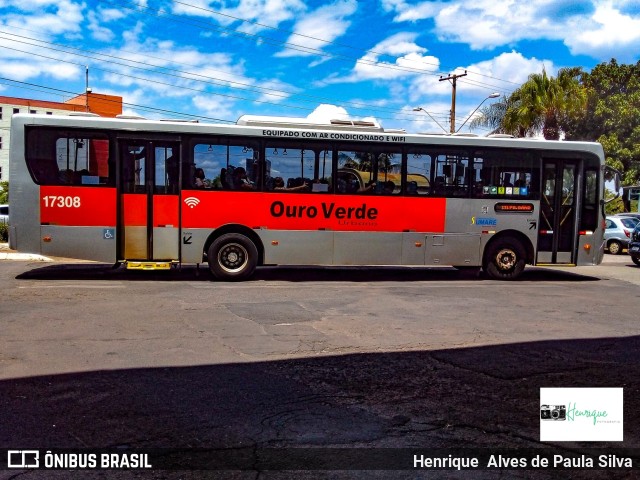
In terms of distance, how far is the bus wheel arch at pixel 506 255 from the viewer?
1399 centimetres

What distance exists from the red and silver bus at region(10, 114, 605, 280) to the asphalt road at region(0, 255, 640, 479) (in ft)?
4.34

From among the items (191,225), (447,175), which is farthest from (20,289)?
(447,175)

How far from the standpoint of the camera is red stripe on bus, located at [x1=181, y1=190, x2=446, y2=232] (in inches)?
497

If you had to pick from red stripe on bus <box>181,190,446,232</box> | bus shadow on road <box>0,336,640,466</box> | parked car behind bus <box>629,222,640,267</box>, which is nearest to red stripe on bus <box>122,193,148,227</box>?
red stripe on bus <box>181,190,446,232</box>

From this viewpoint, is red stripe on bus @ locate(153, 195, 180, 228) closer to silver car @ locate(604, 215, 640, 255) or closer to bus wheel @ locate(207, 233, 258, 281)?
bus wheel @ locate(207, 233, 258, 281)

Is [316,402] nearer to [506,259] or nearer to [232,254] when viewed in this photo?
[232,254]

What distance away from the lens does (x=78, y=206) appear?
478 inches

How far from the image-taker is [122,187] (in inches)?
484

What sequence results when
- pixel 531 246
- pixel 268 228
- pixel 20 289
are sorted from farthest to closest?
pixel 531 246 < pixel 268 228 < pixel 20 289

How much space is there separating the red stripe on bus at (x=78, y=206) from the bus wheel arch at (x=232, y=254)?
2.15 m

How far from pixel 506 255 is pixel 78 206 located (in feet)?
31.6

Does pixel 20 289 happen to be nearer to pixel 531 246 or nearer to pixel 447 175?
pixel 447 175

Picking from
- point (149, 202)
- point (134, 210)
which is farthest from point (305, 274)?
point (134, 210)

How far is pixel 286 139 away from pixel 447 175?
3.80 m
